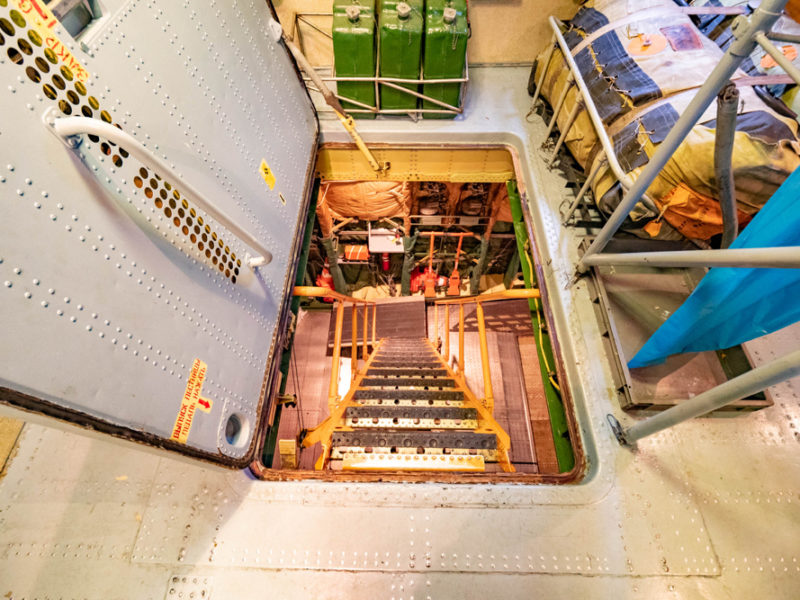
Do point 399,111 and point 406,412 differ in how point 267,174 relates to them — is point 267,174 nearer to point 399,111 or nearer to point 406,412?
point 399,111

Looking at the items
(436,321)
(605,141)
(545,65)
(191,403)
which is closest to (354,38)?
(545,65)

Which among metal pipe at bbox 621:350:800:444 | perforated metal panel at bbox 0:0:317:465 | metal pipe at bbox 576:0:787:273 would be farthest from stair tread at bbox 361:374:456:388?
metal pipe at bbox 576:0:787:273

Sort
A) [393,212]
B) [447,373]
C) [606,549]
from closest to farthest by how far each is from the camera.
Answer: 1. [606,549]
2. [447,373]
3. [393,212]

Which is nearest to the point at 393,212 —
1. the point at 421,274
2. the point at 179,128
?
the point at 421,274

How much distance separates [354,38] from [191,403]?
3901 mm

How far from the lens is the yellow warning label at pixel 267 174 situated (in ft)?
9.86

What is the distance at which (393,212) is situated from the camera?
7.09 metres

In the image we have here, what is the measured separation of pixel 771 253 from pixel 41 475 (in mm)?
4358

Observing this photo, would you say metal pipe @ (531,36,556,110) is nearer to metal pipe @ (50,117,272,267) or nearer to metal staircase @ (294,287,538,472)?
metal staircase @ (294,287,538,472)

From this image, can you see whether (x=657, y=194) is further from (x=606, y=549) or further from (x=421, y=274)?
(x=421, y=274)

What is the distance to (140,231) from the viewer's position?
174 centimetres

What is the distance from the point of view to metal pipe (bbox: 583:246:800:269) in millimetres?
1308

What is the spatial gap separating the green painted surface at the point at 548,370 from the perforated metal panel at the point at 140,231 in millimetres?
2416

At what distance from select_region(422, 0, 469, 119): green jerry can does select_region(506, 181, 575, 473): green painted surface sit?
1867mm
